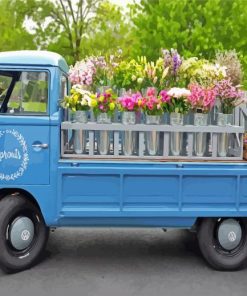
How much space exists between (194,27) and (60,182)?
15695 mm

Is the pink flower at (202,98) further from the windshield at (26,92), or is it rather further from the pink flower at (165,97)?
the windshield at (26,92)

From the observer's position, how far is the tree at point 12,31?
78.5 ft

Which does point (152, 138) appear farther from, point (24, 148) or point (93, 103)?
point (24, 148)

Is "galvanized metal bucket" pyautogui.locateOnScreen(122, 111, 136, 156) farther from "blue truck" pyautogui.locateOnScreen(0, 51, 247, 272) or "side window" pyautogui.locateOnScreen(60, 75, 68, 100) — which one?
"side window" pyautogui.locateOnScreen(60, 75, 68, 100)

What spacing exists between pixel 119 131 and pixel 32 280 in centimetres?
181

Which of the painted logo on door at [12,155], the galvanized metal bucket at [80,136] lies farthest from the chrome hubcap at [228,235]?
the painted logo on door at [12,155]

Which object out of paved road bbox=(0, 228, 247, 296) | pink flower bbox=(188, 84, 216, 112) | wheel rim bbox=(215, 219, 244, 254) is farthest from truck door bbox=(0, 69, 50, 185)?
wheel rim bbox=(215, 219, 244, 254)

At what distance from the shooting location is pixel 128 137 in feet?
16.9

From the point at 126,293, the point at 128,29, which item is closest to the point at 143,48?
the point at 128,29

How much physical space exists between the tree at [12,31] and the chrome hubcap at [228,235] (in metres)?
20.4

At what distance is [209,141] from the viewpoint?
528 centimetres

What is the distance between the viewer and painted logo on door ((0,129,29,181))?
4984 millimetres

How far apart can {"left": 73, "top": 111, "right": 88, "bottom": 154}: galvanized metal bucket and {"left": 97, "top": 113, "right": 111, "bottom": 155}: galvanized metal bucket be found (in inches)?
6.0

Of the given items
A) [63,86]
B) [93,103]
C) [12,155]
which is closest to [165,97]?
[93,103]
